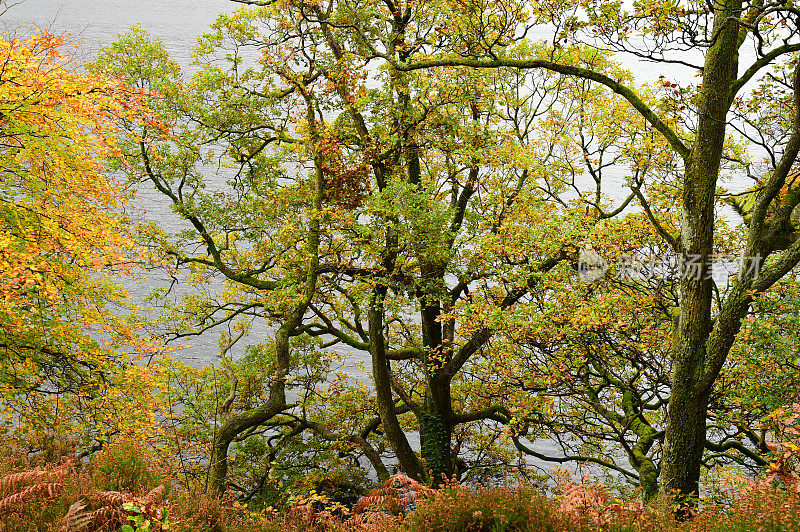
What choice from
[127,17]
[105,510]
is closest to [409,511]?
[105,510]

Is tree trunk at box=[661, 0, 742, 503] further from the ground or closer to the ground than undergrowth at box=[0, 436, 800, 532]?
further from the ground

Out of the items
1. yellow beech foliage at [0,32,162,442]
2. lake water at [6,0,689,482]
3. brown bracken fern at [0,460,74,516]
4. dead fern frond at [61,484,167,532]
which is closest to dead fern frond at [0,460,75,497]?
brown bracken fern at [0,460,74,516]

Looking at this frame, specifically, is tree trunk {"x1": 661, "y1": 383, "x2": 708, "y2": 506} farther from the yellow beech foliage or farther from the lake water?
the lake water

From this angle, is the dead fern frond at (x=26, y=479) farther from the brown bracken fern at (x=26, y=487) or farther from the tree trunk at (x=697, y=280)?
the tree trunk at (x=697, y=280)

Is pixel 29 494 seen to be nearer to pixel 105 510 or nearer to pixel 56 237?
pixel 105 510

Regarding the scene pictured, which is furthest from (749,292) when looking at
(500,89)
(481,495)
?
(500,89)

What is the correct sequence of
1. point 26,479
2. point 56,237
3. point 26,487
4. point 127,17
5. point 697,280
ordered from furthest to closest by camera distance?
1. point 127,17
2. point 56,237
3. point 697,280
4. point 26,479
5. point 26,487

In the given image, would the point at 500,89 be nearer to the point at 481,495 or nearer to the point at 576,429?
the point at 576,429

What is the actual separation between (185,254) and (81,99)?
5.20 meters

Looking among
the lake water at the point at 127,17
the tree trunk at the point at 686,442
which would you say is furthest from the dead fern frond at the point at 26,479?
the lake water at the point at 127,17

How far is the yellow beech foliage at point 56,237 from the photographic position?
6.07m

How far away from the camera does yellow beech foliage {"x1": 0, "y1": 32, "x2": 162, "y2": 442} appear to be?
6.07m

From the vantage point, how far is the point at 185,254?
11.2 metres

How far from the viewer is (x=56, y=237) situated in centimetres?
677
